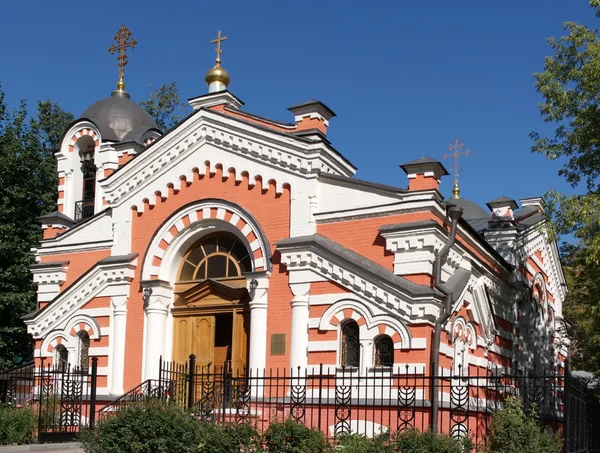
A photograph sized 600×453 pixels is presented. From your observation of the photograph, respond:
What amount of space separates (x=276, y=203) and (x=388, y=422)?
15.7 ft

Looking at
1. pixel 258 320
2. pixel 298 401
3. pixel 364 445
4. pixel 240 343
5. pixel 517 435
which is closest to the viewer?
pixel 364 445

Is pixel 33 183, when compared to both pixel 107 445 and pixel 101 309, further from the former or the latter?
pixel 107 445

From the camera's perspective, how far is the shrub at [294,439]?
9945 mm

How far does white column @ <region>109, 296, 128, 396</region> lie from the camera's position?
16.2m

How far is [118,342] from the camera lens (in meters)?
16.4

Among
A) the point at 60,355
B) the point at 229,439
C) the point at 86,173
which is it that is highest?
the point at 86,173

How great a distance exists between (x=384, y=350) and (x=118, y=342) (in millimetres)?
5940

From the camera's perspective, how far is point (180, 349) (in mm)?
16391

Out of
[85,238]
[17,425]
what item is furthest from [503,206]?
[17,425]

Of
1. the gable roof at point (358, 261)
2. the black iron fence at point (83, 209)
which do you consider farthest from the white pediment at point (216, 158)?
the black iron fence at point (83, 209)

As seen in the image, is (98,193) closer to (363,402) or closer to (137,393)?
(137,393)

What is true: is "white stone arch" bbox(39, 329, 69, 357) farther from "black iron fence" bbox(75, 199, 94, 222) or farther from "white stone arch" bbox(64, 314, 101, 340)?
"black iron fence" bbox(75, 199, 94, 222)

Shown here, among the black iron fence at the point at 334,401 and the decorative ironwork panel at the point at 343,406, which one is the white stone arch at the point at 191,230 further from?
the decorative ironwork panel at the point at 343,406

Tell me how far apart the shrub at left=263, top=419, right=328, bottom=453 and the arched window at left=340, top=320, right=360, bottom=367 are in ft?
12.0
